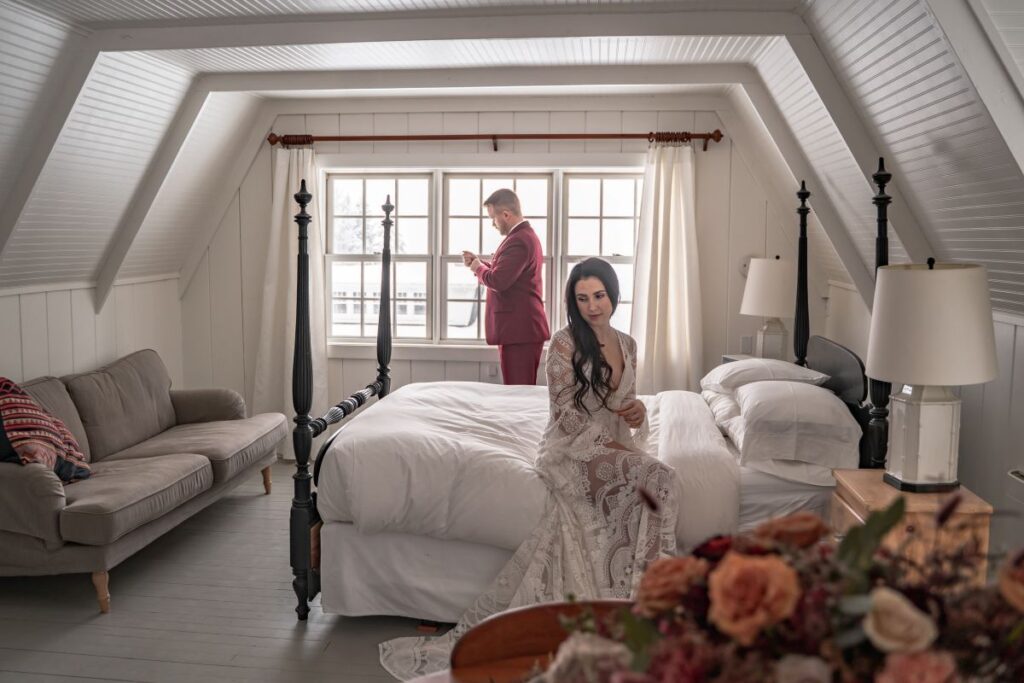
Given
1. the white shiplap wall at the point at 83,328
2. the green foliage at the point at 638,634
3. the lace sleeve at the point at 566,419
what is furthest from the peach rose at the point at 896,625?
the white shiplap wall at the point at 83,328

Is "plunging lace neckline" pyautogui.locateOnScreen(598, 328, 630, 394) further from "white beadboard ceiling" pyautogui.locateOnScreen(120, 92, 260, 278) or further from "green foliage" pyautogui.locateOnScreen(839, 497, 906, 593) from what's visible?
"white beadboard ceiling" pyautogui.locateOnScreen(120, 92, 260, 278)

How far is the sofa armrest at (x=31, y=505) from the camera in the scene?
12.0ft

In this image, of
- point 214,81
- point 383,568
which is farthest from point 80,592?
point 214,81

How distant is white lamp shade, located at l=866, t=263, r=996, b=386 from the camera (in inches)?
102

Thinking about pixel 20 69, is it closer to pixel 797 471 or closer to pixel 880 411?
pixel 797 471

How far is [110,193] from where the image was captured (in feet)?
16.5

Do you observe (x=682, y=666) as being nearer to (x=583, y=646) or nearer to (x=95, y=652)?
(x=583, y=646)

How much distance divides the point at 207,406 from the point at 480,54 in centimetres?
258

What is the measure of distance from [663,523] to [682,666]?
2287mm

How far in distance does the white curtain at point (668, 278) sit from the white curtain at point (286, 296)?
2106 mm

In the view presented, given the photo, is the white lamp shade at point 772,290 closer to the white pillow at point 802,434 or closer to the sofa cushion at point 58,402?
the white pillow at point 802,434

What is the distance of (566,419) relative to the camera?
339 centimetres

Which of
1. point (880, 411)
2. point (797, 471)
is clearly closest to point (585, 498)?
point (797, 471)

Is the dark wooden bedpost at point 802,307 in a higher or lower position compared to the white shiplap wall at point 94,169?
lower
